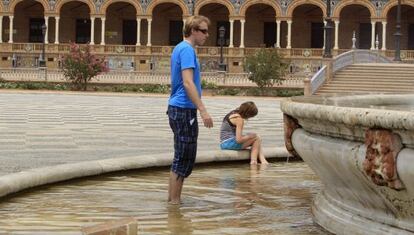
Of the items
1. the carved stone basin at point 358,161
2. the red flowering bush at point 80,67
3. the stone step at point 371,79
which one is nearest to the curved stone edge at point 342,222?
the carved stone basin at point 358,161

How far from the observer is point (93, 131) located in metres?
→ 14.8

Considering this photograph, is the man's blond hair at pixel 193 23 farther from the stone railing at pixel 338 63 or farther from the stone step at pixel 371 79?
the stone step at pixel 371 79

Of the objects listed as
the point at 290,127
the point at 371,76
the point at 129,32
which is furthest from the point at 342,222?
the point at 129,32

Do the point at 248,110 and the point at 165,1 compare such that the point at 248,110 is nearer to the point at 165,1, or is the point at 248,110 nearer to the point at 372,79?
the point at 372,79

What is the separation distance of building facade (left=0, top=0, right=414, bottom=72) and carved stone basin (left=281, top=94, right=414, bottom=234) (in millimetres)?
42202

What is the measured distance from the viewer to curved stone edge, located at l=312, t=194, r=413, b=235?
5.09m

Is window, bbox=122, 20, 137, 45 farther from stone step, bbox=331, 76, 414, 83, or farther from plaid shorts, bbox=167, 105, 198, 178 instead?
plaid shorts, bbox=167, 105, 198, 178

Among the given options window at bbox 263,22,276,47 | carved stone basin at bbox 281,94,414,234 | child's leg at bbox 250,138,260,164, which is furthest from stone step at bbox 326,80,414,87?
carved stone basin at bbox 281,94,414,234

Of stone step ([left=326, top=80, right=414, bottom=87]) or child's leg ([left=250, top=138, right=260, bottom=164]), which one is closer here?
child's leg ([left=250, top=138, right=260, bottom=164])

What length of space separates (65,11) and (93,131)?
131ft

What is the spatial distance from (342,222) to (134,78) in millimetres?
36947

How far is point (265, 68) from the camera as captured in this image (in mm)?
38625

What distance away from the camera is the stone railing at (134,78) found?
1620 inches

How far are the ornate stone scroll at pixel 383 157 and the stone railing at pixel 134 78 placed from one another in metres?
35.7
